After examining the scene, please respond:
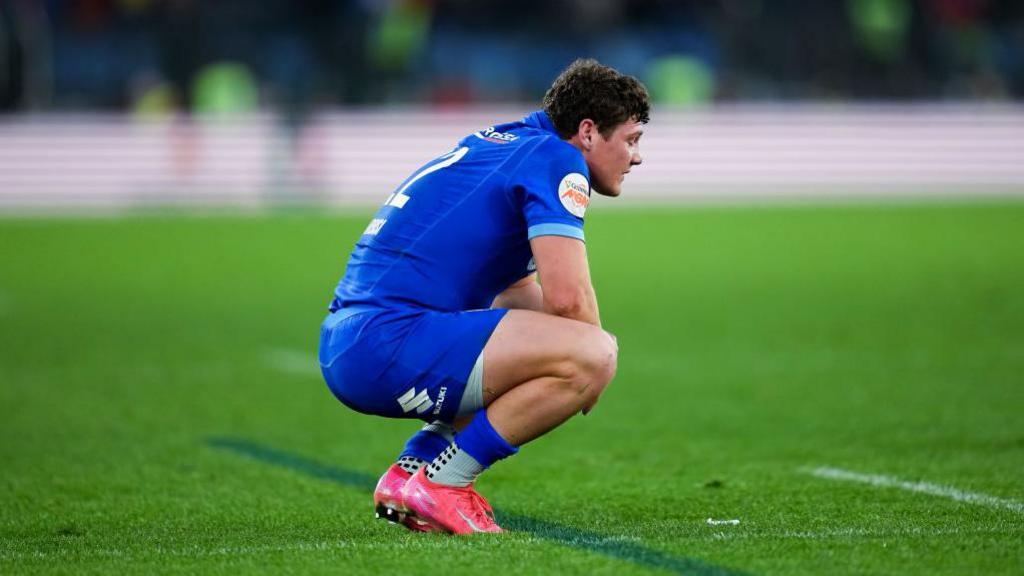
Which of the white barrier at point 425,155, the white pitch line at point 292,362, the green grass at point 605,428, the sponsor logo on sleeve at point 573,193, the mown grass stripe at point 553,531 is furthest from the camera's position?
the white barrier at point 425,155

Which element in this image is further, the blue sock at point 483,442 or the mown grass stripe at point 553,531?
the blue sock at point 483,442

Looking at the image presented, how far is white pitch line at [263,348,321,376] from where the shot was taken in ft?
30.7

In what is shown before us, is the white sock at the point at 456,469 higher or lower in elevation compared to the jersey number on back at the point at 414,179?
lower

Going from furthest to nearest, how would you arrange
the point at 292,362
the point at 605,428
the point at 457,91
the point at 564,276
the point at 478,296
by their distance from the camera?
the point at 457,91 < the point at 292,362 < the point at 605,428 < the point at 478,296 < the point at 564,276

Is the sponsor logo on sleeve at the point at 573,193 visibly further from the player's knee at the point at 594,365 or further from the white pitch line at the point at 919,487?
the white pitch line at the point at 919,487

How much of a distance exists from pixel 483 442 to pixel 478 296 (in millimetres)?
507

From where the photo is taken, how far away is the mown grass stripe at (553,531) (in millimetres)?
4094

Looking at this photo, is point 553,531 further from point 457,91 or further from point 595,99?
point 457,91

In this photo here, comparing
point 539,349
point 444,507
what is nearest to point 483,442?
point 444,507

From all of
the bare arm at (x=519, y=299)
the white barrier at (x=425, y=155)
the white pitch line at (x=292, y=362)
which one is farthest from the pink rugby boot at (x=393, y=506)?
the white barrier at (x=425, y=155)

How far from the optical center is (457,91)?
961 inches

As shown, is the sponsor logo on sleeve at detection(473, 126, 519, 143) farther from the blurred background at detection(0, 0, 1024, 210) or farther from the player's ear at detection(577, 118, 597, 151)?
the blurred background at detection(0, 0, 1024, 210)

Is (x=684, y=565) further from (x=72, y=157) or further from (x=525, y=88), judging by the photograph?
(x=525, y=88)

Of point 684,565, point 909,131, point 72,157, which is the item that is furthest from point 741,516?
point 909,131
